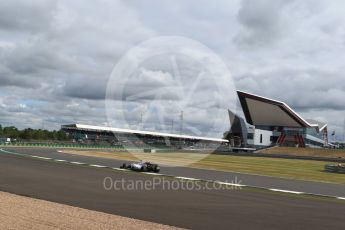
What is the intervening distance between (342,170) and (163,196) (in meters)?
25.1

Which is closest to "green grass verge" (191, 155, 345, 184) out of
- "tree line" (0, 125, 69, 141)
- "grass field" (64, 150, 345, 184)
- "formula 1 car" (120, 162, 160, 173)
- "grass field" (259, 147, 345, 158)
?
"grass field" (64, 150, 345, 184)

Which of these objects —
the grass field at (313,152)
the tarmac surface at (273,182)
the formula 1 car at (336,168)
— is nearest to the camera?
the tarmac surface at (273,182)

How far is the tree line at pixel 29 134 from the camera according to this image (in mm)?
142750

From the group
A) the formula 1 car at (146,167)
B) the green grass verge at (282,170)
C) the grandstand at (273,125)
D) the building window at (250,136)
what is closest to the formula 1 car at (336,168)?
the green grass verge at (282,170)

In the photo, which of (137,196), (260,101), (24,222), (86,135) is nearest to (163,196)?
(137,196)

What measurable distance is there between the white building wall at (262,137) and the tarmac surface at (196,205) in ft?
385

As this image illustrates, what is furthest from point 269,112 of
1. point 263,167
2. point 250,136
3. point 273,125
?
point 263,167

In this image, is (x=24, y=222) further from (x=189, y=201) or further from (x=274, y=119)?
(x=274, y=119)

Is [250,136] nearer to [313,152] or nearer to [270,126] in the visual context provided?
[270,126]

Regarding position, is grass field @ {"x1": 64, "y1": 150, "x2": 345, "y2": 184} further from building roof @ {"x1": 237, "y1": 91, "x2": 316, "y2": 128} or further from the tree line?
the tree line

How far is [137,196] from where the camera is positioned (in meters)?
14.5

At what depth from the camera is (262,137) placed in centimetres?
13512

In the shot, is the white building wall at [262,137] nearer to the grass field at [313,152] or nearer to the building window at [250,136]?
the building window at [250,136]

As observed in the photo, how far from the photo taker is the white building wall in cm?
13350
